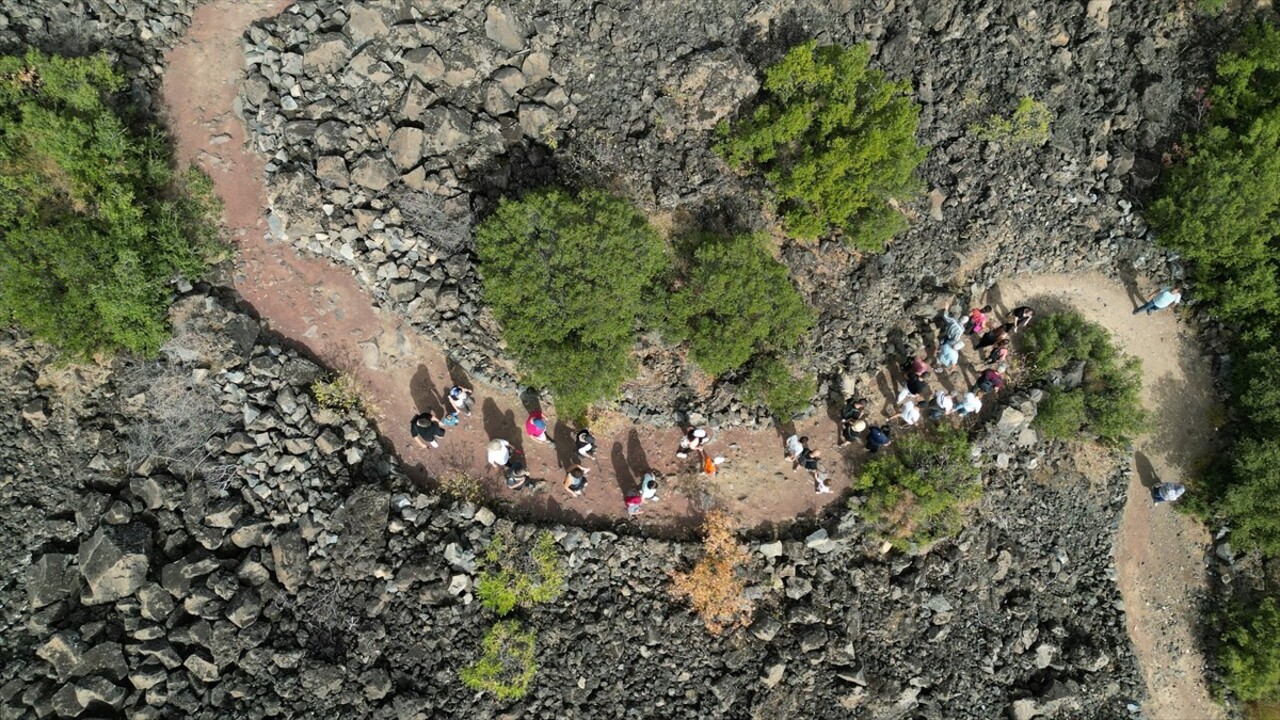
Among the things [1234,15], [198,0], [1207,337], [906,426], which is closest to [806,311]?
[906,426]

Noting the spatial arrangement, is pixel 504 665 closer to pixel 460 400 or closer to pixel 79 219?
pixel 460 400

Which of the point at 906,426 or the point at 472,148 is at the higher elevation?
the point at 472,148

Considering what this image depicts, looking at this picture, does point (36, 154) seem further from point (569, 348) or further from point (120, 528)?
point (569, 348)

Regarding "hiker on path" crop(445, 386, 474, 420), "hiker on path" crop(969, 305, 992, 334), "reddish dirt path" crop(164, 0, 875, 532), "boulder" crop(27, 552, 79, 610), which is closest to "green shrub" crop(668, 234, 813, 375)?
"reddish dirt path" crop(164, 0, 875, 532)

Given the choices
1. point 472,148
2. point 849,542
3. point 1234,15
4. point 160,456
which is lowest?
point 160,456

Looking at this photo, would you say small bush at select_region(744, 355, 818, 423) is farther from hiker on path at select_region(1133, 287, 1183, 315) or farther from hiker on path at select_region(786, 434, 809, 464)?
hiker on path at select_region(1133, 287, 1183, 315)

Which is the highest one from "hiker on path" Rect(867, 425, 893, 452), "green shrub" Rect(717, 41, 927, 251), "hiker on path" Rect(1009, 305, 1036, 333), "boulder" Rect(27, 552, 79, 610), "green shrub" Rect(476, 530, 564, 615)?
"green shrub" Rect(717, 41, 927, 251)

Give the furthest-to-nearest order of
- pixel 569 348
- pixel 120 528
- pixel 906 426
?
pixel 906 426 < pixel 569 348 < pixel 120 528
